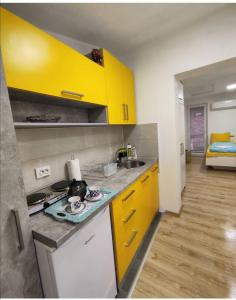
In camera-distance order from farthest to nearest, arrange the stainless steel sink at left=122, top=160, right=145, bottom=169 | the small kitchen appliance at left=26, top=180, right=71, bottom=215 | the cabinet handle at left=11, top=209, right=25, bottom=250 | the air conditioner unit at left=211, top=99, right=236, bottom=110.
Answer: the air conditioner unit at left=211, top=99, right=236, bottom=110
the stainless steel sink at left=122, top=160, right=145, bottom=169
the small kitchen appliance at left=26, top=180, right=71, bottom=215
the cabinet handle at left=11, top=209, right=25, bottom=250

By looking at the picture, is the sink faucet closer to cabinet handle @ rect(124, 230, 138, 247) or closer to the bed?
cabinet handle @ rect(124, 230, 138, 247)

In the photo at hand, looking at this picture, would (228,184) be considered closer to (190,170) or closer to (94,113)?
(190,170)

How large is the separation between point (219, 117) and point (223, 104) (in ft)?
1.58

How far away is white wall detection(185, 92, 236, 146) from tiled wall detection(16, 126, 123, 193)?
508cm

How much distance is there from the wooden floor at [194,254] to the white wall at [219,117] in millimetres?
3703

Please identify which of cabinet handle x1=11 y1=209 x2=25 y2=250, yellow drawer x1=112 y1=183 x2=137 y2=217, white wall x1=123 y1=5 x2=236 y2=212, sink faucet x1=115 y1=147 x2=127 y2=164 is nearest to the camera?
cabinet handle x1=11 y1=209 x2=25 y2=250

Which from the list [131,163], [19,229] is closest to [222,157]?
[131,163]

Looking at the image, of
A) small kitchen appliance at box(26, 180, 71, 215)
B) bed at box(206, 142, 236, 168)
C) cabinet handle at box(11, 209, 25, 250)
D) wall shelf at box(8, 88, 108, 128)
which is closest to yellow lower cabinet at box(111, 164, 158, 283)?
small kitchen appliance at box(26, 180, 71, 215)

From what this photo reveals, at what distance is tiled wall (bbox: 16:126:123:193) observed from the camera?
1.16 meters

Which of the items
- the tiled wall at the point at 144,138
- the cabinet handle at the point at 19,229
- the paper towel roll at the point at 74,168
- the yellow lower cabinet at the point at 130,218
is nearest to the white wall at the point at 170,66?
the tiled wall at the point at 144,138

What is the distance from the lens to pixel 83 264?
837 millimetres

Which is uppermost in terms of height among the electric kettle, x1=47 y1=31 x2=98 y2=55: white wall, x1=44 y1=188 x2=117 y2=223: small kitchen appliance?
x1=47 y1=31 x2=98 y2=55: white wall

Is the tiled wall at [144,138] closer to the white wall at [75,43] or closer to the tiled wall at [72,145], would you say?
the tiled wall at [72,145]

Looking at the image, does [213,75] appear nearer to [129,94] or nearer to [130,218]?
[129,94]
